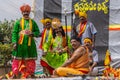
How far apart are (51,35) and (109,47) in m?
1.79

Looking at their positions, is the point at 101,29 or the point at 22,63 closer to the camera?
the point at 22,63

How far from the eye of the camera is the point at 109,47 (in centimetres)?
1032

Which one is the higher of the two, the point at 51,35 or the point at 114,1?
the point at 114,1

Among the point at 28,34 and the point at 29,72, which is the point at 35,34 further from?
the point at 29,72

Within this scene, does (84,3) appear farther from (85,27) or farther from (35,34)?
(35,34)

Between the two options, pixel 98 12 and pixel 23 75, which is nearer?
pixel 23 75

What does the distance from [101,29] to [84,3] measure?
766 millimetres

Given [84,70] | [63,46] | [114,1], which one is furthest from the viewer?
[114,1]

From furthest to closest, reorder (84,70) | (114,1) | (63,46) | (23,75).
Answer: (114,1) → (63,46) → (23,75) → (84,70)

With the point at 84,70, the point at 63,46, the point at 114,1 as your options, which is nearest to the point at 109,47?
the point at 114,1

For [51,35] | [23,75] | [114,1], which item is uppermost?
[114,1]

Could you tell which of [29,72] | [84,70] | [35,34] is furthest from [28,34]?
[84,70]

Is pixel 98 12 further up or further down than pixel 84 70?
further up

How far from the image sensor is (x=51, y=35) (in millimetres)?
9195
